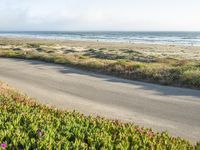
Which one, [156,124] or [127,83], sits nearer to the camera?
[156,124]

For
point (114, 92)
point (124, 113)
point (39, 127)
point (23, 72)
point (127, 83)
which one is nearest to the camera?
point (39, 127)

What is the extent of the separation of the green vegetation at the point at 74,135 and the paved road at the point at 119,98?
3335 millimetres

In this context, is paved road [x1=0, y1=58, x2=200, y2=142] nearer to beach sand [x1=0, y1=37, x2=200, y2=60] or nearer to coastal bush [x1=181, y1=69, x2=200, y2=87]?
coastal bush [x1=181, y1=69, x2=200, y2=87]

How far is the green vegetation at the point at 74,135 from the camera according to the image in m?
7.08

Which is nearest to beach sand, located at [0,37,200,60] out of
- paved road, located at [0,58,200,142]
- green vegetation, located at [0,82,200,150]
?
paved road, located at [0,58,200,142]

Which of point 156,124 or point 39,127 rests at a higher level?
point 39,127

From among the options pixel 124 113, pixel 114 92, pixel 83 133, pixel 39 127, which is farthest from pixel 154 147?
pixel 114 92

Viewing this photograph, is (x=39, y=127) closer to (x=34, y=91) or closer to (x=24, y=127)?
(x=24, y=127)

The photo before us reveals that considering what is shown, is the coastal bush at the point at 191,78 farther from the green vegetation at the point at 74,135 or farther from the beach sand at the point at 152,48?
the beach sand at the point at 152,48

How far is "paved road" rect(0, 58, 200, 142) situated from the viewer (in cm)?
1341

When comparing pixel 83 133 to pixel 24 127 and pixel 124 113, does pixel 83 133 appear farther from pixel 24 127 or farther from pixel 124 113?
pixel 124 113

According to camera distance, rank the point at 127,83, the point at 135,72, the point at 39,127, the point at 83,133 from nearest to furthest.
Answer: the point at 83,133
the point at 39,127
the point at 127,83
the point at 135,72

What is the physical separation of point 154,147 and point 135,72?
17983 millimetres

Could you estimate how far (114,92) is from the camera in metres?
19.4
